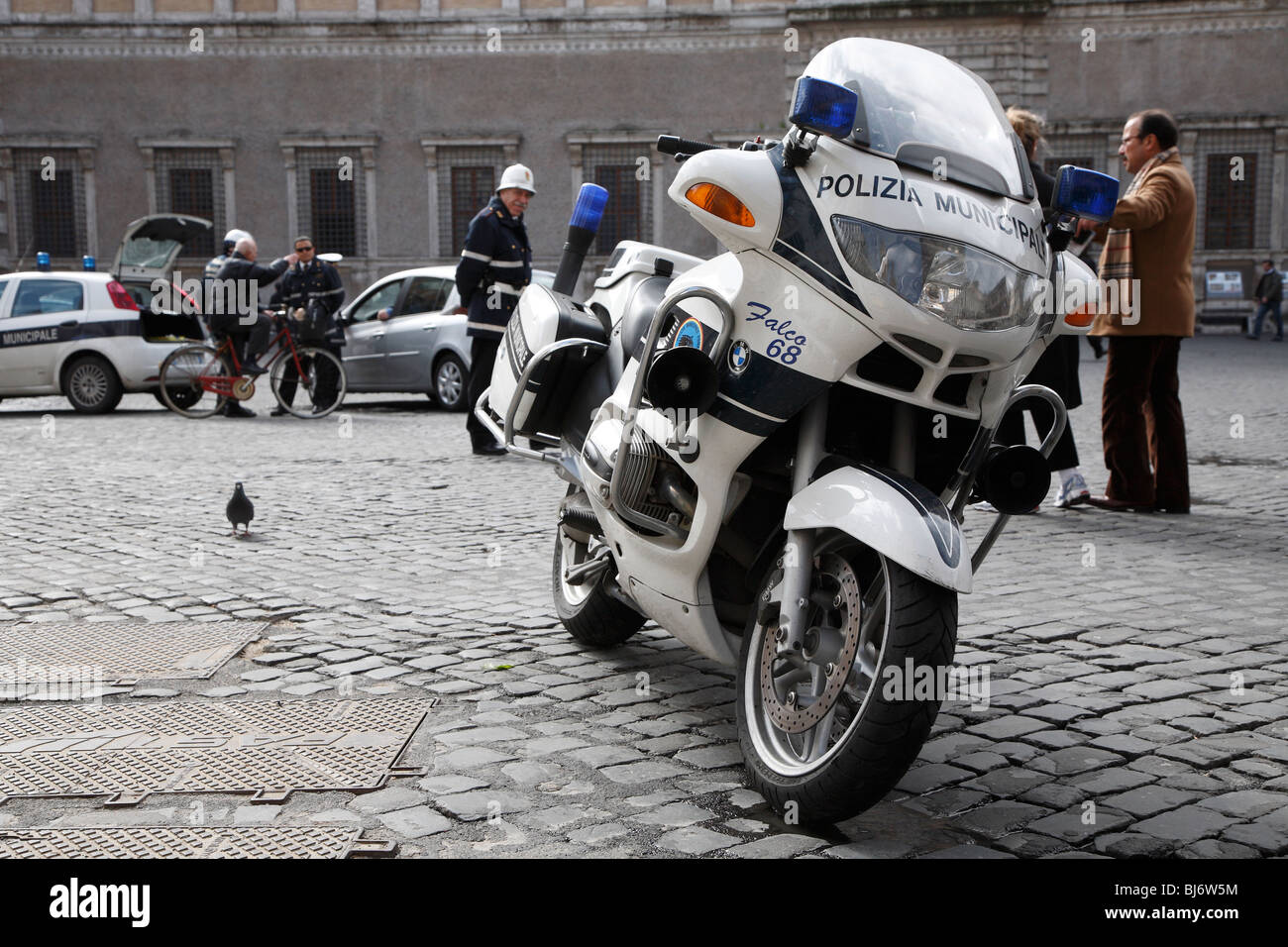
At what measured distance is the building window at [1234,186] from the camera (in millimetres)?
36625

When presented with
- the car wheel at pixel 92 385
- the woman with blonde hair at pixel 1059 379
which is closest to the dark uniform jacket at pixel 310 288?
the car wheel at pixel 92 385

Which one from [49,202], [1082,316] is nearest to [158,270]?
[1082,316]

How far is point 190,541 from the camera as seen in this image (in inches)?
292

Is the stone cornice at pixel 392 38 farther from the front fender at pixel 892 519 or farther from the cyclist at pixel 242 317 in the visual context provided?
the front fender at pixel 892 519

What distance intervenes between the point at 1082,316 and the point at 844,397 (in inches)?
33.4

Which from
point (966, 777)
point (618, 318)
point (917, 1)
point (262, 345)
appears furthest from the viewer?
point (917, 1)

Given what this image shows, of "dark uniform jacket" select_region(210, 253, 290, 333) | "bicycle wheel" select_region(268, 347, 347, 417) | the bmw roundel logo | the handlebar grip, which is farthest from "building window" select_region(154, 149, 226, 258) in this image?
the bmw roundel logo

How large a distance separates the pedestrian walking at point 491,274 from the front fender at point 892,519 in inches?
313

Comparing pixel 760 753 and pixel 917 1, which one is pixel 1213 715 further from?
pixel 917 1

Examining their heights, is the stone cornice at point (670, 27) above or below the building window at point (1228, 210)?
above

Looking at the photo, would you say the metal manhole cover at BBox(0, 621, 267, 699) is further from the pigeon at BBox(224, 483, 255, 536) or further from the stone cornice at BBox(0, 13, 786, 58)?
the stone cornice at BBox(0, 13, 786, 58)
